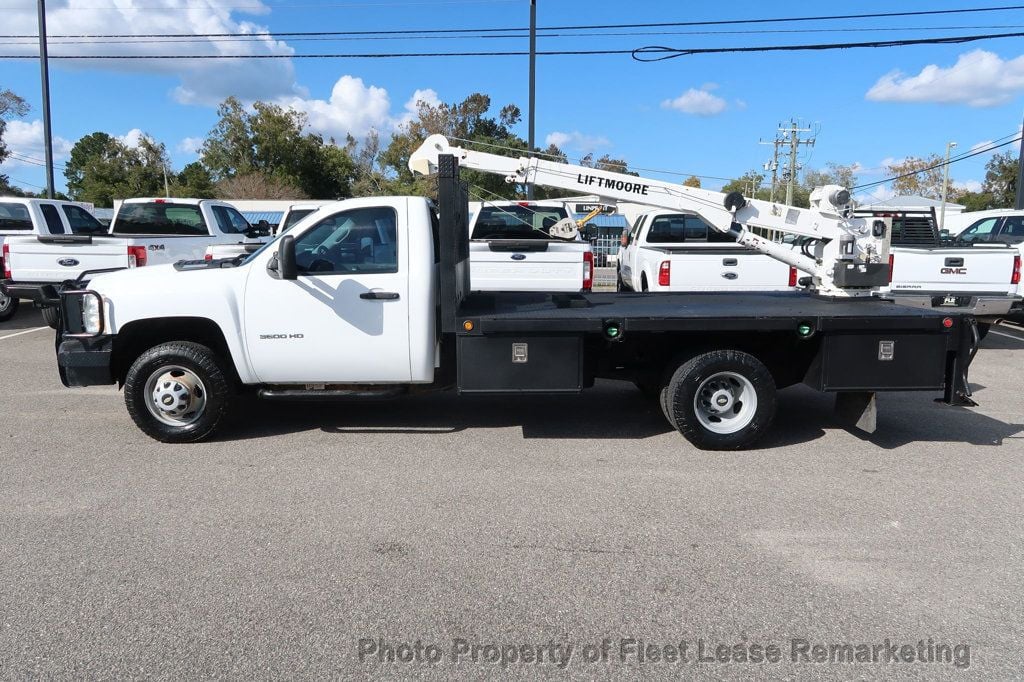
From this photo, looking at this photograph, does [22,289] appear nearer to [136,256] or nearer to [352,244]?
[136,256]

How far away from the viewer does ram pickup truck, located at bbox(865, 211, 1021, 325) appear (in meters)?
10.3

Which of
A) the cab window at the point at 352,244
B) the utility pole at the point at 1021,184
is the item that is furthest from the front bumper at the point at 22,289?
the utility pole at the point at 1021,184

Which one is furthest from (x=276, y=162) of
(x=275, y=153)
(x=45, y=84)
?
(x=45, y=84)

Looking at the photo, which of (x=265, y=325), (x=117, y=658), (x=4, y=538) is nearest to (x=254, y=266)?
(x=265, y=325)

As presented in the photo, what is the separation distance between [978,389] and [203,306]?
325 inches

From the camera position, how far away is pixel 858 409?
648cm

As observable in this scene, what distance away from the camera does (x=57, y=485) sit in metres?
5.49

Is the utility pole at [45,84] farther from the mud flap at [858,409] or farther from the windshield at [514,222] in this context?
the mud flap at [858,409]

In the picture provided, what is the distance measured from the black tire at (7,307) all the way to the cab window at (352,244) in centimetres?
1032

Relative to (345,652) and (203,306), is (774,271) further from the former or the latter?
(345,652)

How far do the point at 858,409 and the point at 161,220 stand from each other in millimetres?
11281

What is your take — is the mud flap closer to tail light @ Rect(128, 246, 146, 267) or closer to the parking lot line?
tail light @ Rect(128, 246, 146, 267)

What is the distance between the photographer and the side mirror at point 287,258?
19.2ft

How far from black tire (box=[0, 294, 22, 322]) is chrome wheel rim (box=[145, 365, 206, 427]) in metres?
9.43
